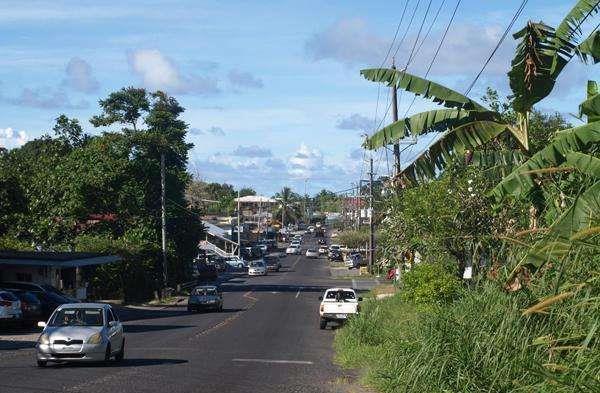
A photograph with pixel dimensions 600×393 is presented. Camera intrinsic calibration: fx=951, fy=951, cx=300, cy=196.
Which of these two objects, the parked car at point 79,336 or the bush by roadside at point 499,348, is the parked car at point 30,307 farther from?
the bush by roadside at point 499,348

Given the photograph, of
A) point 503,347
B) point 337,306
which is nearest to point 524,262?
point 503,347

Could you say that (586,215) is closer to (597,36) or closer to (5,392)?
(597,36)

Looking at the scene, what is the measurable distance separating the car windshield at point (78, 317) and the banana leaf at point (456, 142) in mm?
9099

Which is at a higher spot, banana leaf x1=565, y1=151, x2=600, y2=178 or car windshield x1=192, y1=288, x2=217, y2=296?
banana leaf x1=565, y1=151, x2=600, y2=178

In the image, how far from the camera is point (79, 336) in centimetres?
2144

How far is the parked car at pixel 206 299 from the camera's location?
165 feet

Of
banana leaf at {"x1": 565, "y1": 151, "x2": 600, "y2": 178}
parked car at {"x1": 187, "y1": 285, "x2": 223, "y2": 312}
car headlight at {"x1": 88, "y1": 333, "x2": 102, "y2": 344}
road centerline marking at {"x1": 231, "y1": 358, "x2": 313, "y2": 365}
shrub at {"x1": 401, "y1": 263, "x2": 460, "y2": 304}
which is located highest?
banana leaf at {"x1": 565, "y1": 151, "x2": 600, "y2": 178}

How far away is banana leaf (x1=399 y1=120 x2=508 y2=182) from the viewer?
1644cm

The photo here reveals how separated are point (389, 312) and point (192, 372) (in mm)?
7660

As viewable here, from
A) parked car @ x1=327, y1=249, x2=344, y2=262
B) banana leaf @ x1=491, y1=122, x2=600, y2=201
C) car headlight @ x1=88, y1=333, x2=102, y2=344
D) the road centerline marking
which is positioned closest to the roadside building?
the road centerline marking

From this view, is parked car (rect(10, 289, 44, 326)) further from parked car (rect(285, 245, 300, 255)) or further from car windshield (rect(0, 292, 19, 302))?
parked car (rect(285, 245, 300, 255))

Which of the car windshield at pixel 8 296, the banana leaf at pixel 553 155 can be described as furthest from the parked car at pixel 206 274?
the banana leaf at pixel 553 155

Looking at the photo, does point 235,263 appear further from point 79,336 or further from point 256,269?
point 79,336

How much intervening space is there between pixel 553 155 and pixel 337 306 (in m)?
26.1
